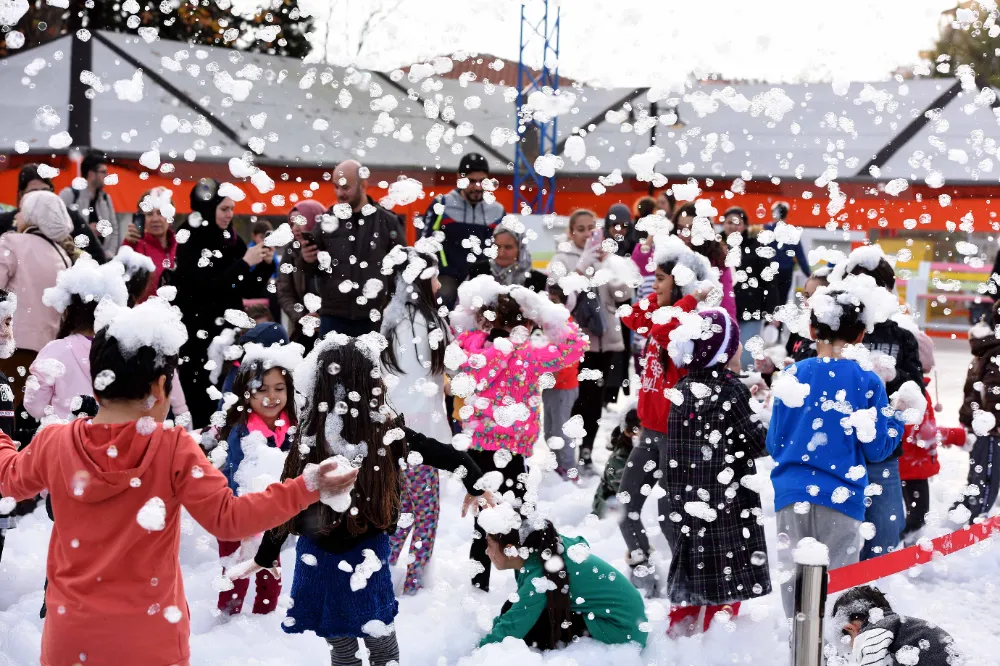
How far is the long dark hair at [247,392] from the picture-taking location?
14.8 ft

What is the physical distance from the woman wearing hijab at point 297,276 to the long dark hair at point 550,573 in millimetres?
2522

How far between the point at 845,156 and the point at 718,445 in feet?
38.9

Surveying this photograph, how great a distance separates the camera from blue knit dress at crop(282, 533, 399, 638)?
10.8 feet

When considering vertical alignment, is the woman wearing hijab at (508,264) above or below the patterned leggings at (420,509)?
above

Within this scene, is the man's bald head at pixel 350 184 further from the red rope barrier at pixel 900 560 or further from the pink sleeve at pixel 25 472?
the red rope barrier at pixel 900 560

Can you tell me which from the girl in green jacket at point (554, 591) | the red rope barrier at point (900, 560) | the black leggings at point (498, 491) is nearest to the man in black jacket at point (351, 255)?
the black leggings at point (498, 491)

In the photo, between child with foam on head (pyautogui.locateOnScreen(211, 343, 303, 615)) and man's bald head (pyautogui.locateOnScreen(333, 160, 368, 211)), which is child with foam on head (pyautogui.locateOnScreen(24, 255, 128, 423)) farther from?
man's bald head (pyautogui.locateOnScreen(333, 160, 368, 211))

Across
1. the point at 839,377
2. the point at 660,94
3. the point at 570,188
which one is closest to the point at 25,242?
the point at 839,377

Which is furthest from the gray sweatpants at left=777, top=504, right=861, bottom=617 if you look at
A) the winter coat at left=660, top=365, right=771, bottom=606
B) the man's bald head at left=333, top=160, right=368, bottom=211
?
the man's bald head at left=333, top=160, right=368, bottom=211

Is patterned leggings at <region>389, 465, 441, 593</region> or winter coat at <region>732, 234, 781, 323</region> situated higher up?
winter coat at <region>732, 234, 781, 323</region>

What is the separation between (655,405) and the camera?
14.8ft

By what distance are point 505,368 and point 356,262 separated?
1.32 metres

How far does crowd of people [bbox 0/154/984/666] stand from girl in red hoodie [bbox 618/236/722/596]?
1 cm

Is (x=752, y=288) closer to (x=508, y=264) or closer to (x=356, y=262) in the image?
(x=508, y=264)
